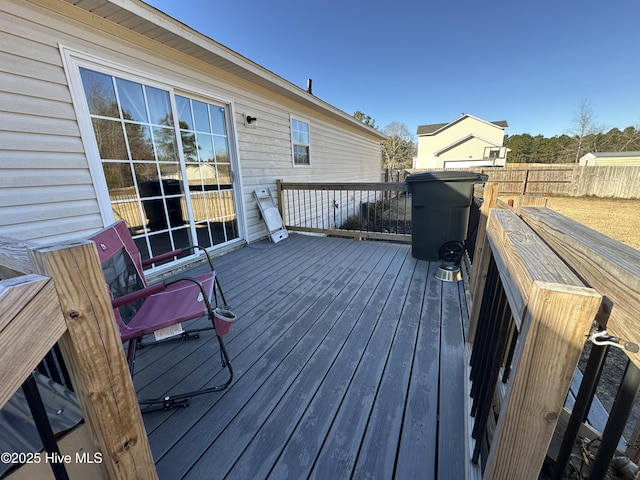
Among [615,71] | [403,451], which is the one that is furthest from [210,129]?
[615,71]

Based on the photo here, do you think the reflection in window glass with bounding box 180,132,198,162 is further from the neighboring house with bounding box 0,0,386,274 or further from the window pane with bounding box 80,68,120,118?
the window pane with bounding box 80,68,120,118

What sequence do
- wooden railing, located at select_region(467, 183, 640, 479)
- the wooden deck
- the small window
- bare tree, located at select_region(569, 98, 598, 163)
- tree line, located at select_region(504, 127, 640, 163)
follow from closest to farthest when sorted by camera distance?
wooden railing, located at select_region(467, 183, 640, 479) < the wooden deck < the small window < bare tree, located at select_region(569, 98, 598, 163) < tree line, located at select_region(504, 127, 640, 163)

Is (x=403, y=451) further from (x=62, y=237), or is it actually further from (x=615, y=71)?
(x=615, y=71)

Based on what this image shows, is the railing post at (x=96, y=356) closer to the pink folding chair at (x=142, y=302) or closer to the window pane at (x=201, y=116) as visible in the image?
the pink folding chair at (x=142, y=302)

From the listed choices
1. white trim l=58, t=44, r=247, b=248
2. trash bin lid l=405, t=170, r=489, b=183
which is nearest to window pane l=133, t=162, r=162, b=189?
white trim l=58, t=44, r=247, b=248

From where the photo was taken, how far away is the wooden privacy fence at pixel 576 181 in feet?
34.9

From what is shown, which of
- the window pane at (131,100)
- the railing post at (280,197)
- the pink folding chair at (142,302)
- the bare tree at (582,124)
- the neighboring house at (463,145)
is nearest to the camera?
the pink folding chair at (142,302)

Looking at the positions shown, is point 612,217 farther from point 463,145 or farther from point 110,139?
point 463,145

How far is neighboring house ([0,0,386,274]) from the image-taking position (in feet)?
6.79

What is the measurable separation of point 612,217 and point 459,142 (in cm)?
1769

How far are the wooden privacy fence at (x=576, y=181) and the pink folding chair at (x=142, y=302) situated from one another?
11.4 m

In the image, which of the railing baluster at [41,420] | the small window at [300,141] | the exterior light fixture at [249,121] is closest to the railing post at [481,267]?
the railing baluster at [41,420]

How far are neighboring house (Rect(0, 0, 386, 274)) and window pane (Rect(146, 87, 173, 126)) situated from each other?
0.01 metres

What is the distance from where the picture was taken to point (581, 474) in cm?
91
